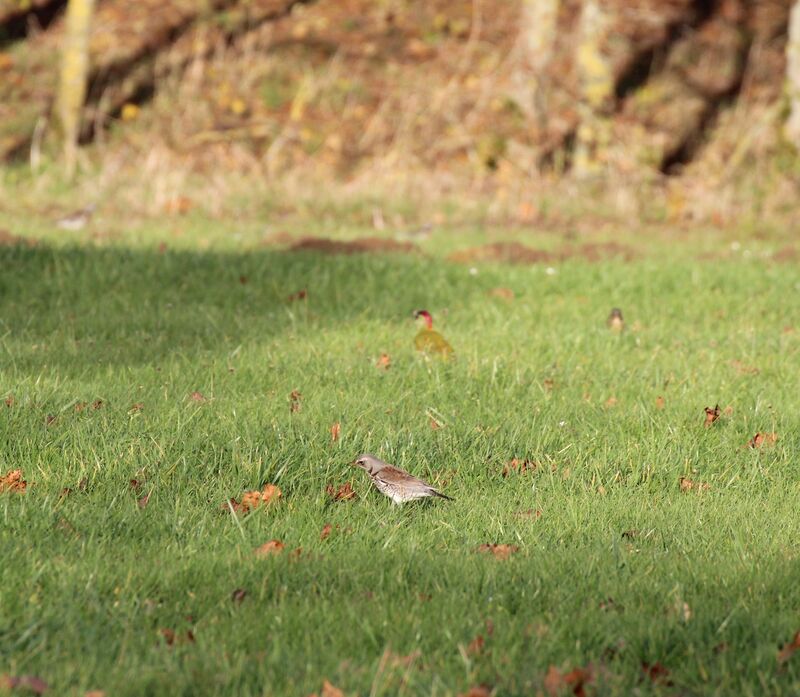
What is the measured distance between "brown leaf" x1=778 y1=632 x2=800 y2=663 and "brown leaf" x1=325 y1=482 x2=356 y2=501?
1.92 metres

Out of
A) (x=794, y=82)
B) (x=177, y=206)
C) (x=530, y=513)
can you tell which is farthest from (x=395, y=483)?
(x=794, y=82)

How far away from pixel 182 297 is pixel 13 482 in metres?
4.30

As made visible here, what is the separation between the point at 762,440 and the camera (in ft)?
18.3

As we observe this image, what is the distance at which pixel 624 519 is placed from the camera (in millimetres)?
4586

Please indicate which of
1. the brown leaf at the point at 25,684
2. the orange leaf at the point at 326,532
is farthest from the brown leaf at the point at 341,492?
the brown leaf at the point at 25,684

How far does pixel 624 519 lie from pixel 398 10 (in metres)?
23.9

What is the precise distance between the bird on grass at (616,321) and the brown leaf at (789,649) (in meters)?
4.91

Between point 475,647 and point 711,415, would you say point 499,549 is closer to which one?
point 475,647

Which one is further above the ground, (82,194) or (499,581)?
(499,581)

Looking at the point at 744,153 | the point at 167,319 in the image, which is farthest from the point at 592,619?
the point at 744,153

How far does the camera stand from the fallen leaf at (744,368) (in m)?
6.99

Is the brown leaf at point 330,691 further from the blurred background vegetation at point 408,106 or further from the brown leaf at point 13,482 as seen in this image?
the blurred background vegetation at point 408,106

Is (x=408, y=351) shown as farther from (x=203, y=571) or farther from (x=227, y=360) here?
(x=203, y=571)

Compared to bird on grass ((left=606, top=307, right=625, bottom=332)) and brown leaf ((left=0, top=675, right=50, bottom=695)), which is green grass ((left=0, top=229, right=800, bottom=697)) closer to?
brown leaf ((left=0, top=675, right=50, bottom=695))
